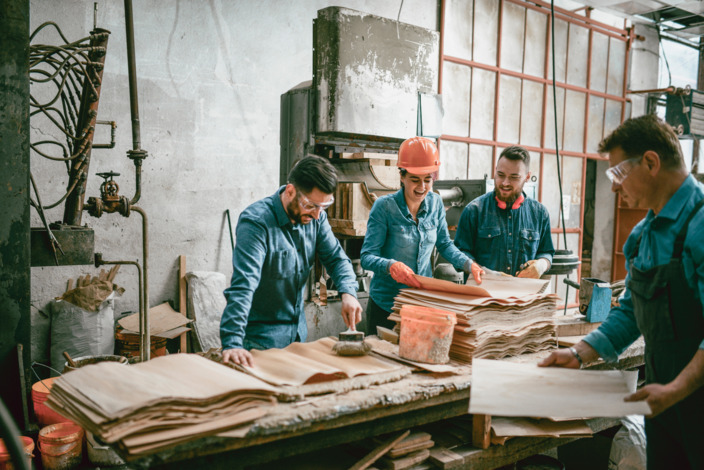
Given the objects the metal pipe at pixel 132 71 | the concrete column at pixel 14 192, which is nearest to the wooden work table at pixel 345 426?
the concrete column at pixel 14 192

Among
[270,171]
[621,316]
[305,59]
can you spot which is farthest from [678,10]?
[621,316]

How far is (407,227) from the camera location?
309 cm

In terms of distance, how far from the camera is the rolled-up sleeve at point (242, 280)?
6.57ft

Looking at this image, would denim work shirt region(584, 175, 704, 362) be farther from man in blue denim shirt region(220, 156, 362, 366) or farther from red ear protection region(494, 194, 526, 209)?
red ear protection region(494, 194, 526, 209)

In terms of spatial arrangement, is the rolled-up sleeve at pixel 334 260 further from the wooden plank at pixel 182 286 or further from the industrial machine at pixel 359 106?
the wooden plank at pixel 182 286

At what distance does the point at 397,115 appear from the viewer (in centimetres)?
432

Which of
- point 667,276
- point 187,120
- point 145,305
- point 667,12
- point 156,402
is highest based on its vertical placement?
point 667,12

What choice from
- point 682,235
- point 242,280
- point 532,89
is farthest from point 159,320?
point 532,89

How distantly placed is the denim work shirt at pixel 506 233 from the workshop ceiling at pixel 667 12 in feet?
16.0

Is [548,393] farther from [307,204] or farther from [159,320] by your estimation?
[159,320]

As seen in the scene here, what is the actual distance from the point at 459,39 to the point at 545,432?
218 inches

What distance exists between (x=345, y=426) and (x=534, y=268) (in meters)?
1.71

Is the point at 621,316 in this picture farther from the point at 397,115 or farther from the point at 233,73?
the point at 233,73

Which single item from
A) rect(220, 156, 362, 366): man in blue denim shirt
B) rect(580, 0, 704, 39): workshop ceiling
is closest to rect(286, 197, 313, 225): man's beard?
rect(220, 156, 362, 366): man in blue denim shirt
